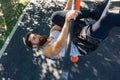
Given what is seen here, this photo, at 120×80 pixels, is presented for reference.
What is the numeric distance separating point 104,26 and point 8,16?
676cm

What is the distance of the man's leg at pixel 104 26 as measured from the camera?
5492 millimetres

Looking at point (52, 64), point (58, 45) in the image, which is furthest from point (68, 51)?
point (52, 64)

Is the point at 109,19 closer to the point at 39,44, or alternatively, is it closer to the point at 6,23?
the point at 39,44

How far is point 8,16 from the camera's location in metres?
11.8

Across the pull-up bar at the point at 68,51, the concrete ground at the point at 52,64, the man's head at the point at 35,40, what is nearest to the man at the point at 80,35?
the man's head at the point at 35,40

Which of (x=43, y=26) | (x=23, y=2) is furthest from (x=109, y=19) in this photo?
(x=23, y=2)

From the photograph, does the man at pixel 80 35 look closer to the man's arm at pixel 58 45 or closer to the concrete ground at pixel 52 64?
the man's arm at pixel 58 45

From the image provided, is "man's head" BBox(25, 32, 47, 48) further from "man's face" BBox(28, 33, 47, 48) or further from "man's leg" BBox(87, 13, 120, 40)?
"man's leg" BBox(87, 13, 120, 40)

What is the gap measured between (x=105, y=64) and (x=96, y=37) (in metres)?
4.02

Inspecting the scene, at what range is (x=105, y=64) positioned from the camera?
9.59 m

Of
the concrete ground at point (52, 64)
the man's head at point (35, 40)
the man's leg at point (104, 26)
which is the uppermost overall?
the man's leg at point (104, 26)

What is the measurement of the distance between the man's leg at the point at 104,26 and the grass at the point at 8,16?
239 inches

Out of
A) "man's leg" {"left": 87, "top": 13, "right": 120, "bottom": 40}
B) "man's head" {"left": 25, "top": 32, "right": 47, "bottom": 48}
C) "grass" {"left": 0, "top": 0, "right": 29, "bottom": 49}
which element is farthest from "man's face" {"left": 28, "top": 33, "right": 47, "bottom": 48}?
"grass" {"left": 0, "top": 0, "right": 29, "bottom": 49}

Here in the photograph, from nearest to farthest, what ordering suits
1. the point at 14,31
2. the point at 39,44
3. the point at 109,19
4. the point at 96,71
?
the point at 109,19, the point at 39,44, the point at 96,71, the point at 14,31
